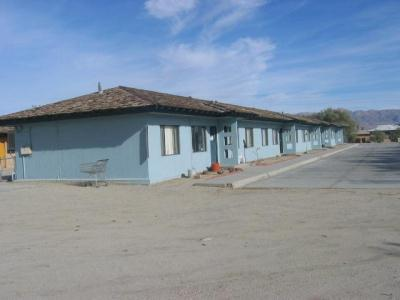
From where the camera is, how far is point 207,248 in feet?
24.3

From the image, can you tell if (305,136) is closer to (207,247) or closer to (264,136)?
(264,136)

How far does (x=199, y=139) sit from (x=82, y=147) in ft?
18.9

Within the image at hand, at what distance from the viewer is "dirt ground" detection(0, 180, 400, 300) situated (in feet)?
18.1

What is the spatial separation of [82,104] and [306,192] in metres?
10.2

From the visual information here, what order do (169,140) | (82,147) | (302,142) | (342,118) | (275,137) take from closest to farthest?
(82,147), (169,140), (275,137), (302,142), (342,118)

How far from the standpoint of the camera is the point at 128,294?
17.7 ft

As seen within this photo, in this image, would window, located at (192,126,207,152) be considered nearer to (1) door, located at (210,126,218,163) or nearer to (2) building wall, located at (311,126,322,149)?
(1) door, located at (210,126,218,163)

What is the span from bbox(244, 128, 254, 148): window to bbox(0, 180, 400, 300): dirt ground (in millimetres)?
15099

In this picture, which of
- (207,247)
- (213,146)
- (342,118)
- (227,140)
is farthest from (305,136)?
(342,118)

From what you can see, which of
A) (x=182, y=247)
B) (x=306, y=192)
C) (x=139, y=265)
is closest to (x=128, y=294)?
(x=139, y=265)

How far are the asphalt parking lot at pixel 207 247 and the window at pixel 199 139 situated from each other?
27.5 ft

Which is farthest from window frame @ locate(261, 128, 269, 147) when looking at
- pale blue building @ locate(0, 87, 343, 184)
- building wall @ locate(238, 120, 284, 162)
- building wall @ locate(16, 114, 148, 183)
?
building wall @ locate(16, 114, 148, 183)

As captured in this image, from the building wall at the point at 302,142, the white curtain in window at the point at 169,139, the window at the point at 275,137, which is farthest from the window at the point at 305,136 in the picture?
Result: the white curtain in window at the point at 169,139

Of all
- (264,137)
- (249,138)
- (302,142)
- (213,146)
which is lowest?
(213,146)
